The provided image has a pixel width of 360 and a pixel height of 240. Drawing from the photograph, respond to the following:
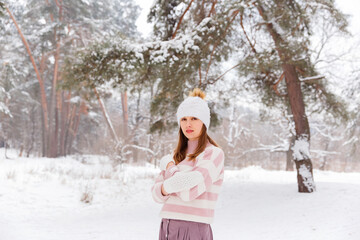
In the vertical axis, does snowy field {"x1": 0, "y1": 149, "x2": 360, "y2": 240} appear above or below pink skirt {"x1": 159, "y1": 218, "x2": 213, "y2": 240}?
below

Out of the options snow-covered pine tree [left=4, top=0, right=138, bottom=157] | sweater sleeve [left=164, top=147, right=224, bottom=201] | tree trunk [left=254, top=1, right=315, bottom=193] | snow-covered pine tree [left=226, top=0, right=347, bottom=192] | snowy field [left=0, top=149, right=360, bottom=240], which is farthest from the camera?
snow-covered pine tree [left=4, top=0, right=138, bottom=157]

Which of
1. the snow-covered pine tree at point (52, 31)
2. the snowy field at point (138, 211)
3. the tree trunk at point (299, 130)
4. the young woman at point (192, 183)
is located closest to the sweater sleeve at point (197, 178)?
the young woman at point (192, 183)

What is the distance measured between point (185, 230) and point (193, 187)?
31 cm

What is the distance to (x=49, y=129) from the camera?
1791 centimetres

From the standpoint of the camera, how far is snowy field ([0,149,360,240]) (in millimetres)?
5039

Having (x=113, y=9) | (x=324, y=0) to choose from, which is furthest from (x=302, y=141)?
(x=113, y=9)

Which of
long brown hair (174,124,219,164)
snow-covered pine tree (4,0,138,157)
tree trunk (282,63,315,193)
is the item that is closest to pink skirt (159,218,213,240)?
long brown hair (174,124,219,164)

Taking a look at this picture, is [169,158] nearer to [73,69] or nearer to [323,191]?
[73,69]

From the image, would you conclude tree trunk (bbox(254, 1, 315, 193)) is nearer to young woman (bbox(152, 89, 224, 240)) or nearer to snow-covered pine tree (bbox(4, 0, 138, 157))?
young woman (bbox(152, 89, 224, 240))

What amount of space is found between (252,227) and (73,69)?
505 centimetres

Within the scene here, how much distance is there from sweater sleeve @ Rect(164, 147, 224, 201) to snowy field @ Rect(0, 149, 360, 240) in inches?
139

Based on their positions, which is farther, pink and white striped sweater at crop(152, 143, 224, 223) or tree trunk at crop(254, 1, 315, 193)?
tree trunk at crop(254, 1, 315, 193)

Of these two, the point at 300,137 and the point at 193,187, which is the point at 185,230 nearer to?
the point at 193,187

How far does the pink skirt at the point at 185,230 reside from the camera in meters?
1.79
